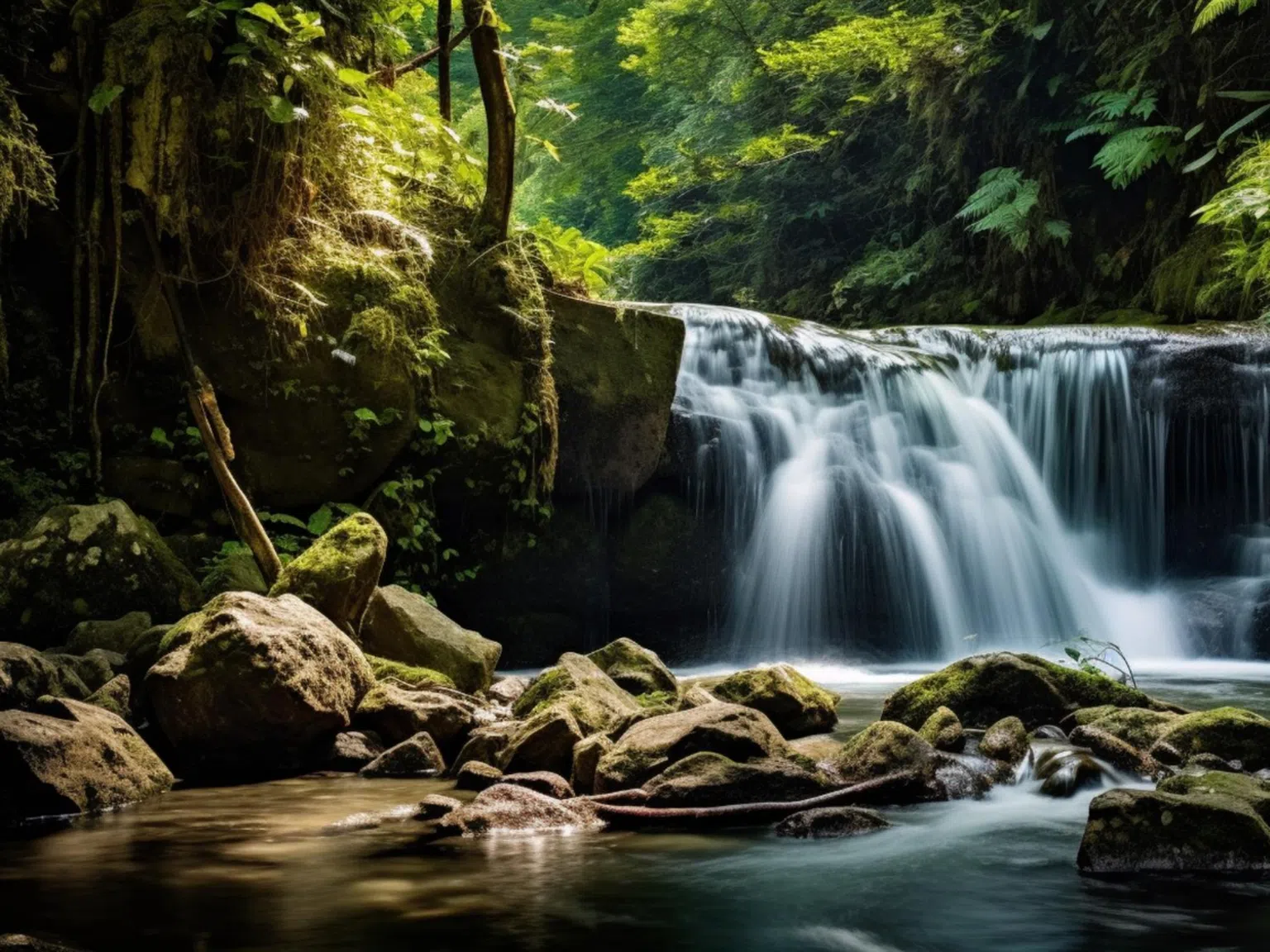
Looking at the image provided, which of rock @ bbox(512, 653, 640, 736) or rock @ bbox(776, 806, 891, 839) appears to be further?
rock @ bbox(512, 653, 640, 736)

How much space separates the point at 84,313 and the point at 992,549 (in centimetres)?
776

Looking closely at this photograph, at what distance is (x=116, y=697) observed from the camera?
532 centimetres

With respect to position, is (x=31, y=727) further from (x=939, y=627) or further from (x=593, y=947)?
(x=939, y=627)

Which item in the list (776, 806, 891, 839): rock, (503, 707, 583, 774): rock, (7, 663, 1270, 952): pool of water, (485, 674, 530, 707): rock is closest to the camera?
(7, 663, 1270, 952): pool of water

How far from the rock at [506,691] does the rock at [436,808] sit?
2.21 meters

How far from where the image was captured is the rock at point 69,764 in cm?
405

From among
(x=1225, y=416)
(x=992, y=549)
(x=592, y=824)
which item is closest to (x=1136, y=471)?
(x=1225, y=416)

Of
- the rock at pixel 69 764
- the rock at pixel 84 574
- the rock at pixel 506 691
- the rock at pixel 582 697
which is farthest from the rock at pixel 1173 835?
the rock at pixel 84 574

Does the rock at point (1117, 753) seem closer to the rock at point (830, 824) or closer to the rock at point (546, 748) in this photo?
the rock at point (830, 824)

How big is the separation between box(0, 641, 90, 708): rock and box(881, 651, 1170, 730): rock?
3780mm

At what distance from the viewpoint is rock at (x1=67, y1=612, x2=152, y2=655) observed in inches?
243

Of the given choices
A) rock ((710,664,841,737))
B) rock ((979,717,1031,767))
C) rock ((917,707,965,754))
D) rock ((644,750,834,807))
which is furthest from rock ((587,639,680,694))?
rock ((644,750,834,807))

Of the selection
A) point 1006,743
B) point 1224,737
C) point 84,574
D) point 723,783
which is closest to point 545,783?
point 723,783

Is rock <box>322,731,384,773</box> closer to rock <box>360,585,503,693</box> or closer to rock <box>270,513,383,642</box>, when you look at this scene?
rock <box>270,513,383,642</box>
